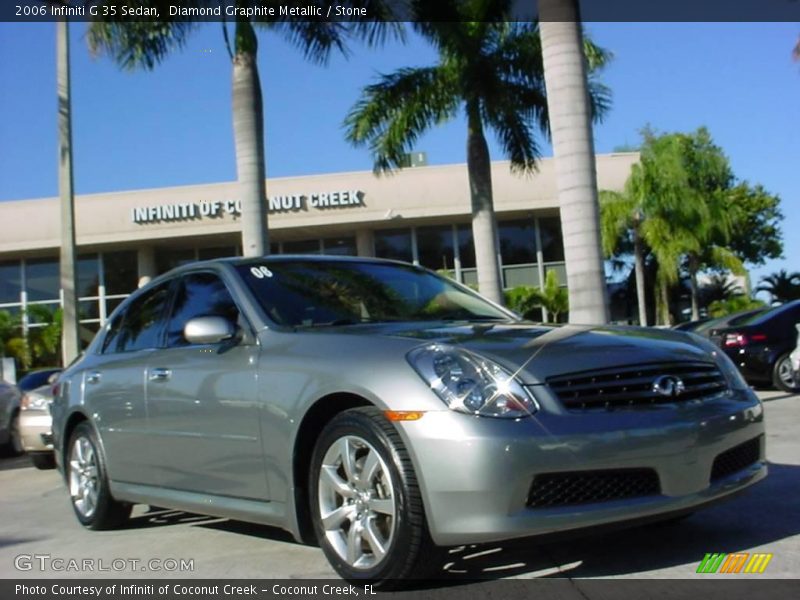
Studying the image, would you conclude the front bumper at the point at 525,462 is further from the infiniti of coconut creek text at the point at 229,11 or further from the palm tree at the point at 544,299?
the palm tree at the point at 544,299

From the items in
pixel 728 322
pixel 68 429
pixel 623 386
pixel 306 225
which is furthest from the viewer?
pixel 306 225

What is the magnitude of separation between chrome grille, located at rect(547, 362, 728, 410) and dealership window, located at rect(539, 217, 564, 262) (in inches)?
1084

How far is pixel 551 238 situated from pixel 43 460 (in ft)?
76.9

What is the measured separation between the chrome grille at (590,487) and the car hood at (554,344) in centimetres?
41

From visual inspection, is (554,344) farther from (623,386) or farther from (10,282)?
(10,282)

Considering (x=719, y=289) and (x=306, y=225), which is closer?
(x=306, y=225)

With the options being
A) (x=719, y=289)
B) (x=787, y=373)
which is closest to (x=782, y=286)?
(x=719, y=289)

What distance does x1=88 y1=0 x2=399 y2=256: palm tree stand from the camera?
44.1ft

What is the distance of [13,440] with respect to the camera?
12398mm

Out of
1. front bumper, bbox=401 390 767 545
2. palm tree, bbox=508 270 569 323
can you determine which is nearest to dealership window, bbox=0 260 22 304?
palm tree, bbox=508 270 569 323

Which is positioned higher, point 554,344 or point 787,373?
point 554,344

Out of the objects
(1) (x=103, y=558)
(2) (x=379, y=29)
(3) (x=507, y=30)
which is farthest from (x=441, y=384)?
(3) (x=507, y=30)

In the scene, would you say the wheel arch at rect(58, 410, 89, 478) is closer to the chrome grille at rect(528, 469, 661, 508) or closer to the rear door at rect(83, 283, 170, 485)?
the rear door at rect(83, 283, 170, 485)

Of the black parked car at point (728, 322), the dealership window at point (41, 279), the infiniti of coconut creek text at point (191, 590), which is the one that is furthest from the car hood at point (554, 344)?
the dealership window at point (41, 279)
